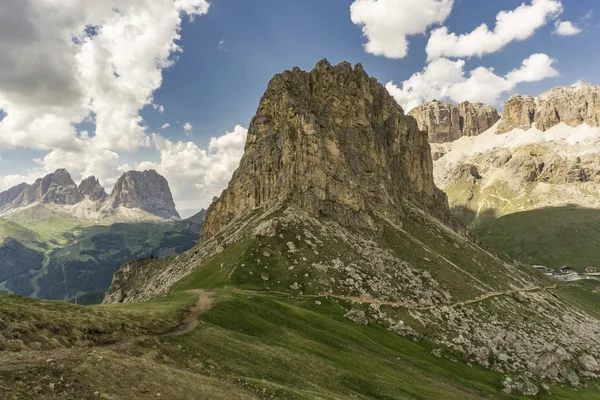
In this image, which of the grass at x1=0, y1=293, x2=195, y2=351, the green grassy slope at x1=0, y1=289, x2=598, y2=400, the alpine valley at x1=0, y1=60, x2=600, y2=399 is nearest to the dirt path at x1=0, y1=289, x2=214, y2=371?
the alpine valley at x1=0, y1=60, x2=600, y2=399

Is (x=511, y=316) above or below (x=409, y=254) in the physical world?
below

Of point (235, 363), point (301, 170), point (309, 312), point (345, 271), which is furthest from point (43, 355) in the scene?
point (301, 170)

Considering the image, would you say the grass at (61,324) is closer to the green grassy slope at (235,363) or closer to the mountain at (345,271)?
the green grassy slope at (235,363)

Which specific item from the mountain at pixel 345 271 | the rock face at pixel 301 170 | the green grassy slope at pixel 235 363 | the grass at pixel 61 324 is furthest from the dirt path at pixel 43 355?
the rock face at pixel 301 170

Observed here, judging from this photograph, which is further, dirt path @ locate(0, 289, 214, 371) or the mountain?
the mountain

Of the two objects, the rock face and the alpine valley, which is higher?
the rock face

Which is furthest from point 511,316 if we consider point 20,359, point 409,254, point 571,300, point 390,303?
point 20,359

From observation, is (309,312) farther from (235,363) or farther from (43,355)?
(43,355)

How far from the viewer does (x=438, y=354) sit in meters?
78.5

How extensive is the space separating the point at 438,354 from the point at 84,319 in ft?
239

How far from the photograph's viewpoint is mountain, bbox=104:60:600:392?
83.2 m

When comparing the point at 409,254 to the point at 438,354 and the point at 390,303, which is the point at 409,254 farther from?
the point at 438,354

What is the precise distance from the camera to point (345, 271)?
105562 millimetres

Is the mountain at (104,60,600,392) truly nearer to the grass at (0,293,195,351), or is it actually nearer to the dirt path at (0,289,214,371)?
the dirt path at (0,289,214,371)
